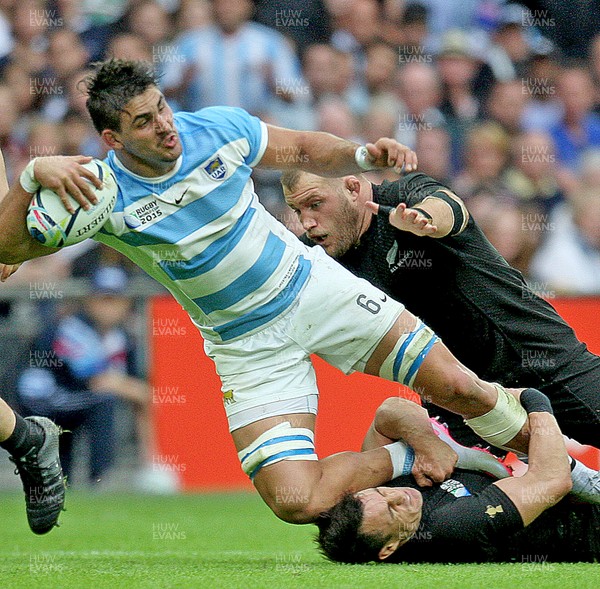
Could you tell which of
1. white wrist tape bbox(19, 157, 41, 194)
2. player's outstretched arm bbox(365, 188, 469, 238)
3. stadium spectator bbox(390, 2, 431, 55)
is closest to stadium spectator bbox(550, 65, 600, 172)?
stadium spectator bbox(390, 2, 431, 55)

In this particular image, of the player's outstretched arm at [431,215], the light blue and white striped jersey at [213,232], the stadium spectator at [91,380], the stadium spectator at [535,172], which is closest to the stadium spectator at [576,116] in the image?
the stadium spectator at [535,172]

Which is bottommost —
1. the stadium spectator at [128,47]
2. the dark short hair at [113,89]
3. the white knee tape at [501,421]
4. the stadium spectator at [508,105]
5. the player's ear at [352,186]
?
the stadium spectator at [128,47]

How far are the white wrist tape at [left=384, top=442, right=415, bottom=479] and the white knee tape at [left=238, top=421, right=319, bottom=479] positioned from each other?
1.07ft

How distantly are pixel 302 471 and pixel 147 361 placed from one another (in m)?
3.67

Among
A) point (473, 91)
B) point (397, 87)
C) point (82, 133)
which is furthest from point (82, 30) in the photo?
point (473, 91)

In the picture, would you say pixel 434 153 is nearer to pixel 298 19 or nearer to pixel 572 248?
pixel 572 248

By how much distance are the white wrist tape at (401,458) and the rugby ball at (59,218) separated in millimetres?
1584

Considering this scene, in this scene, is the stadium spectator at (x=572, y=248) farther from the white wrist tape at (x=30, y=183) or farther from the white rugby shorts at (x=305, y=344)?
the white wrist tape at (x=30, y=183)

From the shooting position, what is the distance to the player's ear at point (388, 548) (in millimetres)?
4551

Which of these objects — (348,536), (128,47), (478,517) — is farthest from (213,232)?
(128,47)

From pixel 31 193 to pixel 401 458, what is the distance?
1893 millimetres

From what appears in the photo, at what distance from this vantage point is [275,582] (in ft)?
13.4

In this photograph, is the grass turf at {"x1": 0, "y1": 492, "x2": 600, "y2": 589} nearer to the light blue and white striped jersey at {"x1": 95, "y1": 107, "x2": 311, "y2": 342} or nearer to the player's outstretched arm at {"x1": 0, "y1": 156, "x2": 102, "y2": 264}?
the light blue and white striped jersey at {"x1": 95, "y1": 107, "x2": 311, "y2": 342}

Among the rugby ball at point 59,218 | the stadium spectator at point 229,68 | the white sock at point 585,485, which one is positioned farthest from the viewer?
the stadium spectator at point 229,68
